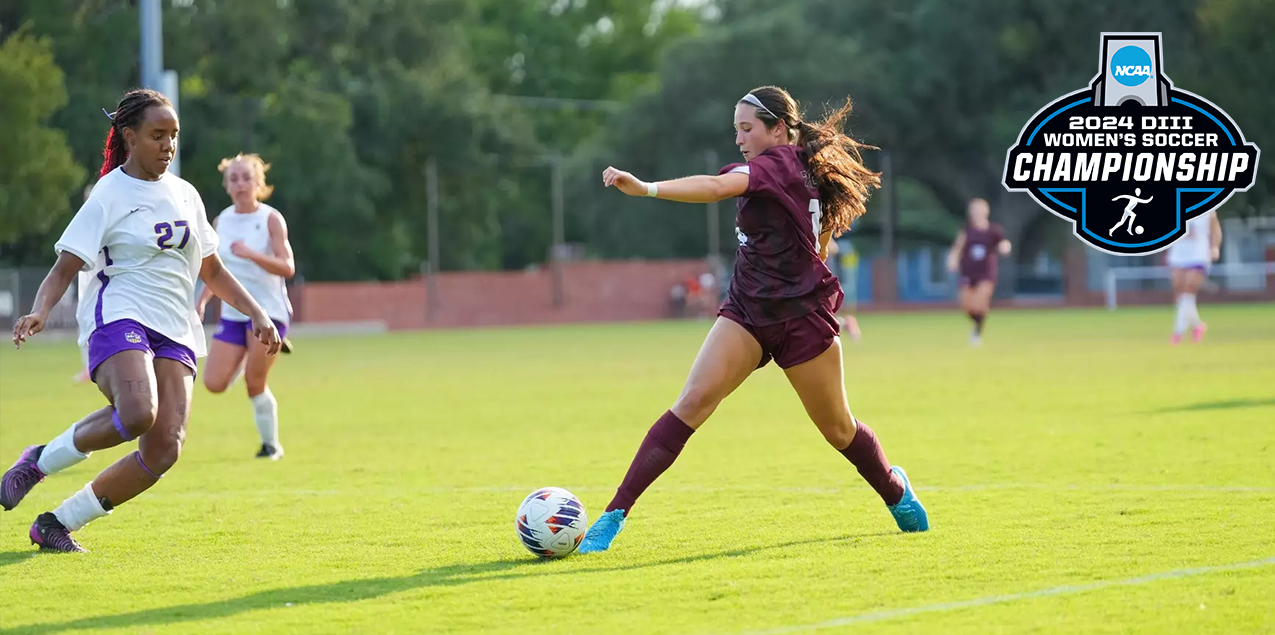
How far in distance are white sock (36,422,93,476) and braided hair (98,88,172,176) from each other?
1245mm

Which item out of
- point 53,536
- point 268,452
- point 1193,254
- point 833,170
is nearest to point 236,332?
point 268,452

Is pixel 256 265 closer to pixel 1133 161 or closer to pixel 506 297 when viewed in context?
pixel 1133 161

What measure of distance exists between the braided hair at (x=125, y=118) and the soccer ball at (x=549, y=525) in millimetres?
2457

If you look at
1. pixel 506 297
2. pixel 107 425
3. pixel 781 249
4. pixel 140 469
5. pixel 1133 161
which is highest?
pixel 1133 161

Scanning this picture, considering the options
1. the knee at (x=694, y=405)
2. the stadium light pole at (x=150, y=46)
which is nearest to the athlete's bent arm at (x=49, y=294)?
the knee at (x=694, y=405)

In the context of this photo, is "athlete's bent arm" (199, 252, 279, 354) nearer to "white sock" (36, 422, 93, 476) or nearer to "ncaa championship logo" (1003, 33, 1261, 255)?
"white sock" (36, 422, 93, 476)

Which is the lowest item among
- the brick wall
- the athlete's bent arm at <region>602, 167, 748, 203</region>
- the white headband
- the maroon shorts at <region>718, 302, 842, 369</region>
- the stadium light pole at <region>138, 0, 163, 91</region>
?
the brick wall

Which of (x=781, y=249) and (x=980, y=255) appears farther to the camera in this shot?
(x=980, y=255)

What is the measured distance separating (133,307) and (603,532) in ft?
7.57

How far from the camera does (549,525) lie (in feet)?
23.1

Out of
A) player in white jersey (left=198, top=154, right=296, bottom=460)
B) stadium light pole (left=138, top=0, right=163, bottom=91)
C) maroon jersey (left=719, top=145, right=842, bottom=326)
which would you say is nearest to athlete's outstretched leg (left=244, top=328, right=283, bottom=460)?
player in white jersey (left=198, top=154, right=296, bottom=460)

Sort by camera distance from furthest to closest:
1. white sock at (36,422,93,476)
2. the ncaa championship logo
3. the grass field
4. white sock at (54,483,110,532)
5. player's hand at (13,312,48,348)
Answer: the ncaa championship logo < white sock at (36,422,93,476) < white sock at (54,483,110,532) < player's hand at (13,312,48,348) < the grass field

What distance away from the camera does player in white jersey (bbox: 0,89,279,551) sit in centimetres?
714

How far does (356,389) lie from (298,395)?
3.50ft
